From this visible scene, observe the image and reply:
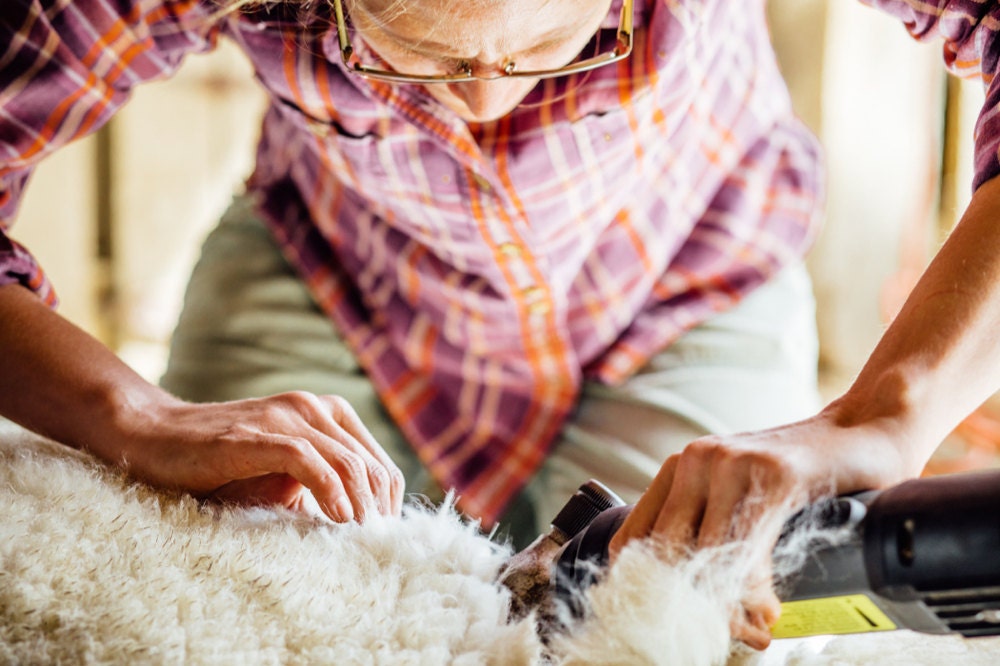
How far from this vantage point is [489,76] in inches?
27.4

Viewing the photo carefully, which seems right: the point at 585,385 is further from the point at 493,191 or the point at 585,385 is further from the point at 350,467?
the point at 350,467

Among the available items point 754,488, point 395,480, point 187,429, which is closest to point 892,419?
point 754,488

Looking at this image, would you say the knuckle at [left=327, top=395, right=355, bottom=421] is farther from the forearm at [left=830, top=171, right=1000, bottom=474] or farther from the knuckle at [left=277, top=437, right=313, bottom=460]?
the forearm at [left=830, top=171, right=1000, bottom=474]

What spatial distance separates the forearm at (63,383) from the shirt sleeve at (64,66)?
72 mm

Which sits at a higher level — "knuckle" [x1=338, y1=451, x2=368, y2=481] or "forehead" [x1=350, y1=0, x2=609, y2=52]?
"forehead" [x1=350, y1=0, x2=609, y2=52]

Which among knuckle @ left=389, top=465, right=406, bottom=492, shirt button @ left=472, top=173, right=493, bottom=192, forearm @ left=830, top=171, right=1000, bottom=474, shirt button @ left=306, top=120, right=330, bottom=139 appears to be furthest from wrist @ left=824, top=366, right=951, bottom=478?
shirt button @ left=306, top=120, right=330, bottom=139

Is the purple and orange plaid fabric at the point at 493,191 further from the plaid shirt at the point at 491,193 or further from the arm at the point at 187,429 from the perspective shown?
the arm at the point at 187,429

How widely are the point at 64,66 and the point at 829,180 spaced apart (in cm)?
190

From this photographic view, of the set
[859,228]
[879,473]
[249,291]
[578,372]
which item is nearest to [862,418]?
[879,473]

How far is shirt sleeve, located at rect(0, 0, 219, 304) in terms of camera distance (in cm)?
80

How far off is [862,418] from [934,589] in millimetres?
140

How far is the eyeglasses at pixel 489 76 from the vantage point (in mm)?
695

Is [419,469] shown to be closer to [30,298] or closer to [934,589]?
[30,298]

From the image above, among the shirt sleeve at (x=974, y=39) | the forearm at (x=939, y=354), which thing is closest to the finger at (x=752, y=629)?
the forearm at (x=939, y=354)
